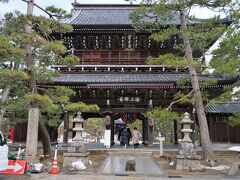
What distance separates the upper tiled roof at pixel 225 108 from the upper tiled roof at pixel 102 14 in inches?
323

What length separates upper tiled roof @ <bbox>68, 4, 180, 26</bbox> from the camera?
2102cm

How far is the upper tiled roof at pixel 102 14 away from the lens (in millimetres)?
21016

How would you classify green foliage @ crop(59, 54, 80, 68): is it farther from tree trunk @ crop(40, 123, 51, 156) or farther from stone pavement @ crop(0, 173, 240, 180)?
stone pavement @ crop(0, 173, 240, 180)

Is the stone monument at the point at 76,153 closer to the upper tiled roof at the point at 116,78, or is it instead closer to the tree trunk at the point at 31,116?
the tree trunk at the point at 31,116

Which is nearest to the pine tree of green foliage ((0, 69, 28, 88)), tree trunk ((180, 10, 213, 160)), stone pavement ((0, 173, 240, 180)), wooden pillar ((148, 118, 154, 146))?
tree trunk ((180, 10, 213, 160))

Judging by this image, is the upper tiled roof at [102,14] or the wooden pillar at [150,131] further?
the upper tiled roof at [102,14]

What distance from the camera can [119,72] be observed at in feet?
62.3

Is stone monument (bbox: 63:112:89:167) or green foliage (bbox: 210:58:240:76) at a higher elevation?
green foliage (bbox: 210:58:240:76)

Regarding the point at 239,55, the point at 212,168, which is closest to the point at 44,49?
the point at 212,168

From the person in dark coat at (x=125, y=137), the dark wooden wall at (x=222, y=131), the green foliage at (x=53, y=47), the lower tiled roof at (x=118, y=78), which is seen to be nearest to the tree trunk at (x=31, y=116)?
the green foliage at (x=53, y=47)

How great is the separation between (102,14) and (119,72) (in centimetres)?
748

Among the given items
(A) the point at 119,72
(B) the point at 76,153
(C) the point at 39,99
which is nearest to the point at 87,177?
(B) the point at 76,153

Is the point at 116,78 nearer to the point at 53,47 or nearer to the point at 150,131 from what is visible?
the point at 150,131

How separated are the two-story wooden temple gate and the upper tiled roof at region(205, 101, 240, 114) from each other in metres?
3.90
